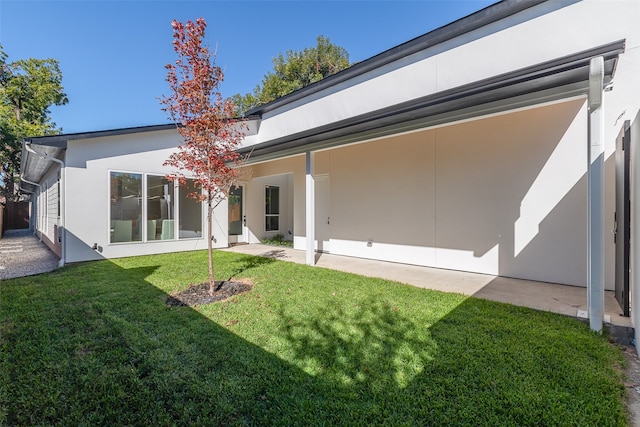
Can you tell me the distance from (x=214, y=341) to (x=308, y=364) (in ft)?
4.12

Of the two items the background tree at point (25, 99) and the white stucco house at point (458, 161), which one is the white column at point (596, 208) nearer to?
the white stucco house at point (458, 161)

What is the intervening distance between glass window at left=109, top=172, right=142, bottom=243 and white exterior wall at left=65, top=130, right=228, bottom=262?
0.46 feet

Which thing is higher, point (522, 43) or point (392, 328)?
point (522, 43)

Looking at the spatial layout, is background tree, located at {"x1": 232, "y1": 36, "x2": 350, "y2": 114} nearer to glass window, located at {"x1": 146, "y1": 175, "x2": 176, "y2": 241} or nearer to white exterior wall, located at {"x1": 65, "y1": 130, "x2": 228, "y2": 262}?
white exterior wall, located at {"x1": 65, "y1": 130, "x2": 228, "y2": 262}

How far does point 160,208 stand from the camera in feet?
31.3

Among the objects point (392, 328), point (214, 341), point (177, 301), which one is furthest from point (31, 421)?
point (392, 328)

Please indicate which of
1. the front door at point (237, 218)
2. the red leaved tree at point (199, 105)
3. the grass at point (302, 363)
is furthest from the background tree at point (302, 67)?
the grass at point (302, 363)

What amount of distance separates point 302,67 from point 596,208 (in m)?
22.4

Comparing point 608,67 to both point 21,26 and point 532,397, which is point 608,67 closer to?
point 532,397

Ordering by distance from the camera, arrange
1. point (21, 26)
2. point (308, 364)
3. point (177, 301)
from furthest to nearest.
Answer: point (21, 26), point (177, 301), point (308, 364)

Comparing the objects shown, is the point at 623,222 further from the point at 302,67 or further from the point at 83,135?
the point at 302,67

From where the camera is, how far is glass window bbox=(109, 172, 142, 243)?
869cm

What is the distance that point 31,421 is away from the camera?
2223 millimetres

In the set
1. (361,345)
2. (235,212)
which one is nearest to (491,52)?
(361,345)
